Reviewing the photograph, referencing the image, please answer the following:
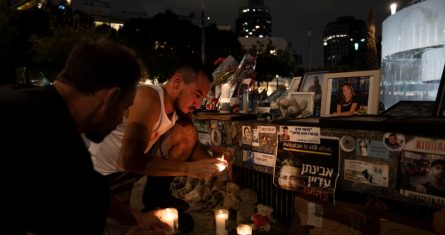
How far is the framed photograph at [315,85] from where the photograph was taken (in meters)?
3.82

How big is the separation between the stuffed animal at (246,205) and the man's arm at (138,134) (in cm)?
154

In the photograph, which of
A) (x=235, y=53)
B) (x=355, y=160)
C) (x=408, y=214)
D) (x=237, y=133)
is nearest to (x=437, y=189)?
(x=408, y=214)

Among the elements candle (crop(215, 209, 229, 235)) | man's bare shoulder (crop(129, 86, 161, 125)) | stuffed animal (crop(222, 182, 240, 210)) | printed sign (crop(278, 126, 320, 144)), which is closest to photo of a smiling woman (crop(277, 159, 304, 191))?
printed sign (crop(278, 126, 320, 144))

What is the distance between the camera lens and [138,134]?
2736 mm

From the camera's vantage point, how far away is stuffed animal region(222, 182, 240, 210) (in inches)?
161

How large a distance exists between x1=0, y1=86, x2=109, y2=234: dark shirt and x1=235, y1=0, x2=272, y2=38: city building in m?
160

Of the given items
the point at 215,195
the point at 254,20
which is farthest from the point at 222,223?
the point at 254,20

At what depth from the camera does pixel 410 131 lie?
2396 millimetres

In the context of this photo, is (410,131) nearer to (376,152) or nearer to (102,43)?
(376,152)

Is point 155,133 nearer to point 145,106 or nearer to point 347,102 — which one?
point 145,106

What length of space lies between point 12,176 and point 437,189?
2.40 m

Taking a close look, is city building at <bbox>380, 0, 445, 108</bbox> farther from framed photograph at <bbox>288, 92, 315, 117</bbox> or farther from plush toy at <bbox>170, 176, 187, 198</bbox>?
framed photograph at <bbox>288, 92, 315, 117</bbox>

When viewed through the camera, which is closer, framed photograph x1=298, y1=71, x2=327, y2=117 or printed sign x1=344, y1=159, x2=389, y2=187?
printed sign x1=344, y1=159, x2=389, y2=187

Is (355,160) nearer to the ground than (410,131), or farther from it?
nearer to the ground
